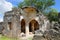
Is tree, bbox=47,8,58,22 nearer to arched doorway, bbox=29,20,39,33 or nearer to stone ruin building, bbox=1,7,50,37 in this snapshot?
arched doorway, bbox=29,20,39,33

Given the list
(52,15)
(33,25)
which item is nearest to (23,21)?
(33,25)

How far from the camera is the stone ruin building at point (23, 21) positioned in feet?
62.8

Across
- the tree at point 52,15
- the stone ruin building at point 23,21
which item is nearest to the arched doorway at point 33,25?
the stone ruin building at point 23,21

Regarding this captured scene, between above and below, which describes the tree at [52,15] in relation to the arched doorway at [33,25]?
above

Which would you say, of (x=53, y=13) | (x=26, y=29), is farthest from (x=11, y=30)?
(x=53, y=13)

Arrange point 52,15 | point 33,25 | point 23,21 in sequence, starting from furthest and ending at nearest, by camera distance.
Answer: point 52,15 < point 33,25 < point 23,21

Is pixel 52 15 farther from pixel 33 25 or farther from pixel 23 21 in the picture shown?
pixel 23 21

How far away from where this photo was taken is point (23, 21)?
2148cm

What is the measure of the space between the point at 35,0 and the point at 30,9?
39.7 feet

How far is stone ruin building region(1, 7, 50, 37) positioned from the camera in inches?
754

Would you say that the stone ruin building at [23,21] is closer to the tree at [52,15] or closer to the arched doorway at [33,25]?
the arched doorway at [33,25]

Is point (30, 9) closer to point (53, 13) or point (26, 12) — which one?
point (26, 12)

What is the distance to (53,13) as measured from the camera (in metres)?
30.3

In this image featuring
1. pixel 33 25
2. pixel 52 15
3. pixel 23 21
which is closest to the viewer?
pixel 23 21
